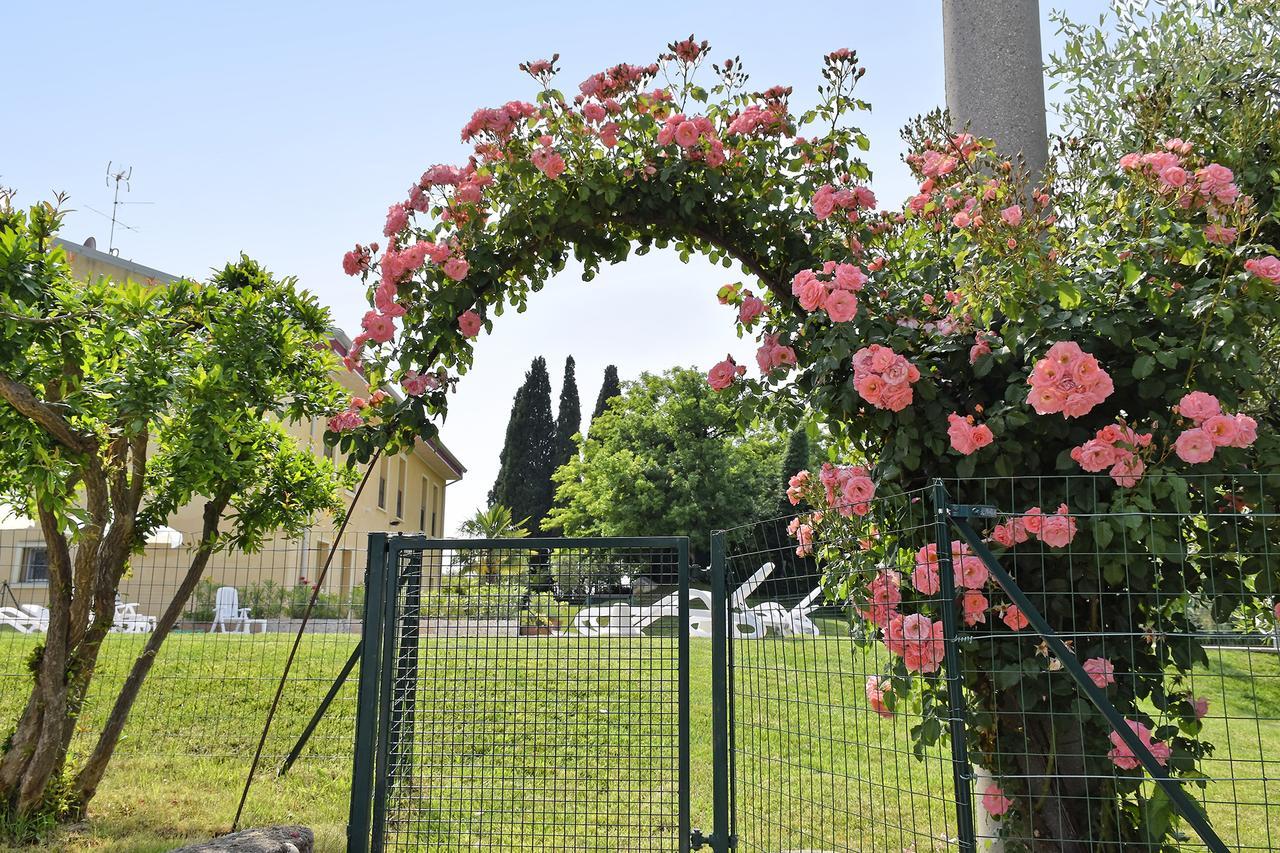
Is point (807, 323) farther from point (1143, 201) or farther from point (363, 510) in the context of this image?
point (363, 510)

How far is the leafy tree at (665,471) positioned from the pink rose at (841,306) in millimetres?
26373

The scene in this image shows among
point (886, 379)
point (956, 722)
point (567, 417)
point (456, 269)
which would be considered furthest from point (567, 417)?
point (956, 722)

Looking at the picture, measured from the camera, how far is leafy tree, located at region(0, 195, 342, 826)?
12.4 ft

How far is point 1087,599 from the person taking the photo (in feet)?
9.53

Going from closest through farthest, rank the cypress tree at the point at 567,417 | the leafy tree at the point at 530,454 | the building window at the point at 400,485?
1. the building window at the point at 400,485
2. the leafy tree at the point at 530,454
3. the cypress tree at the point at 567,417

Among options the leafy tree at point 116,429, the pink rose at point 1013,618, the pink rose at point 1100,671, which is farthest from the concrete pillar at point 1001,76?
the leafy tree at point 116,429

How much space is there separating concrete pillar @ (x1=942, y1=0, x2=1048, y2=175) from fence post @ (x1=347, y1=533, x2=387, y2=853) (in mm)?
3106

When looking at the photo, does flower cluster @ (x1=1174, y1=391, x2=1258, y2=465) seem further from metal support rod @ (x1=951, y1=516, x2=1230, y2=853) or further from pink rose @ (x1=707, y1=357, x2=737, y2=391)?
pink rose @ (x1=707, y1=357, x2=737, y2=391)

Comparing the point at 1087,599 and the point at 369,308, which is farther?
the point at 369,308

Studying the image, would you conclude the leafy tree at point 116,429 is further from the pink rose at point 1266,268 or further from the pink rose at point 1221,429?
the pink rose at point 1266,268

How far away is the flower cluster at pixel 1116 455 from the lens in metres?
2.71

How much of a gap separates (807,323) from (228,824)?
4339mm

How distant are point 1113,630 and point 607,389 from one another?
109ft

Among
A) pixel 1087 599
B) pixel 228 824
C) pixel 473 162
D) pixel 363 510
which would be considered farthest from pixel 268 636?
pixel 363 510
